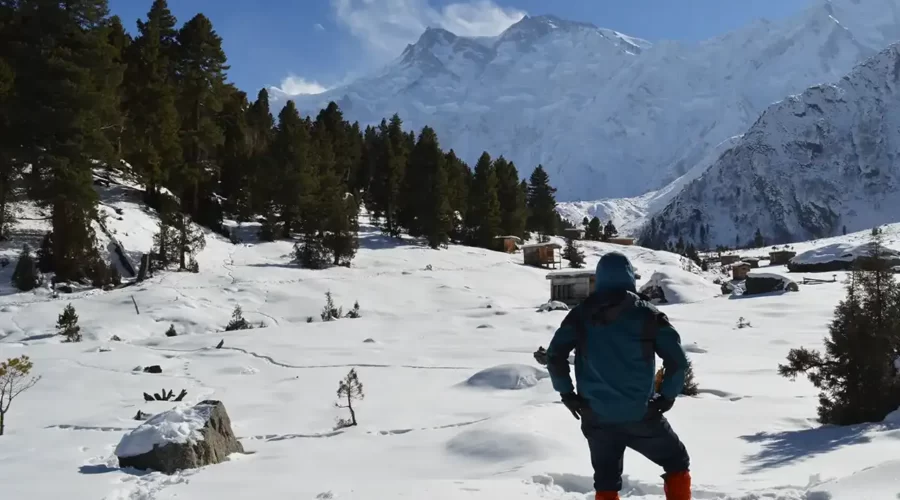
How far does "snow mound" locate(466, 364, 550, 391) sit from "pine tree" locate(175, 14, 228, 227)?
27.0m

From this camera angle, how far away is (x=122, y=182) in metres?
36.2

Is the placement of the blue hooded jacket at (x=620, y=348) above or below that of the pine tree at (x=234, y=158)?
below

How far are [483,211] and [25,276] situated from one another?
36786 mm

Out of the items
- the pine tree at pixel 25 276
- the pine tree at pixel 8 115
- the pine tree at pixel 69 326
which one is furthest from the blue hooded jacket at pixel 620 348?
the pine tree at pixel 8 115

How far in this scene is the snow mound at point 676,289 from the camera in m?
36.4

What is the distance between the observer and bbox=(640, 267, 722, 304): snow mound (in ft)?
119

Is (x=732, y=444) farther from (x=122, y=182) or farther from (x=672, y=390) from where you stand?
(x=122, y=182)

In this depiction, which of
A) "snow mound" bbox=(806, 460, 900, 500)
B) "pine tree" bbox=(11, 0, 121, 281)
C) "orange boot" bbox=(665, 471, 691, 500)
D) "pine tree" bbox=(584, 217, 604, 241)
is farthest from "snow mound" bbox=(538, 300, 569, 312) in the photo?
"pine tree" bbox=(584, 217, 604, 241)

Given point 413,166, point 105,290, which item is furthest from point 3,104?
point 413,166

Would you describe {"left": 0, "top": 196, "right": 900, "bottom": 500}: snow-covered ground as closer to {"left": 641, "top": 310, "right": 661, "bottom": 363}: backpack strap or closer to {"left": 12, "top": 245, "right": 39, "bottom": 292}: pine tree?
{"left": 12, "top": 245, "right": 39, "bottom": 292}: pine tree

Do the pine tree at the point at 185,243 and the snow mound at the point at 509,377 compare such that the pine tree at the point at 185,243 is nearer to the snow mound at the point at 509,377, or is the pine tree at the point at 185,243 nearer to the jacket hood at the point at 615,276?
the snow mound at the point at 509,377

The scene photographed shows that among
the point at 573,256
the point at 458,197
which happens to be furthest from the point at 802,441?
the point at 458,197

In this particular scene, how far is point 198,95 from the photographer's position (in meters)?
36.8

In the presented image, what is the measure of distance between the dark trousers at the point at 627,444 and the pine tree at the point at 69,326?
18751mm
